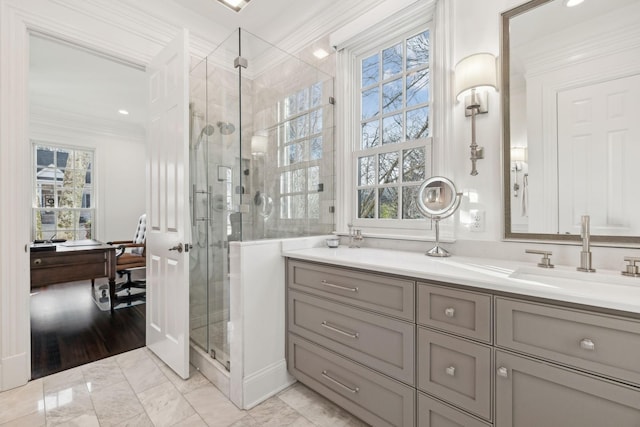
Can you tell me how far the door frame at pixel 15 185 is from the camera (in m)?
1.86

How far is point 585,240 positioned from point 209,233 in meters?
2.13

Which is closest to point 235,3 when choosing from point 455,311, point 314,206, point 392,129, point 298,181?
point 298,181

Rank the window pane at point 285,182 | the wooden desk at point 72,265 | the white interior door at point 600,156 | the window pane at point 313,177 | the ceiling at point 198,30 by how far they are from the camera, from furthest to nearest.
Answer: the wooden desk at point 72,265 → the ceiling at point 198,30 → the window pane at point 313,177 → the window pane at point 285,182 → the white interior door at point 600,156

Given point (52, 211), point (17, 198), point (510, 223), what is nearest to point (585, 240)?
point (510, 223)

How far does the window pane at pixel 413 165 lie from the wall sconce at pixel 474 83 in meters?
0.34

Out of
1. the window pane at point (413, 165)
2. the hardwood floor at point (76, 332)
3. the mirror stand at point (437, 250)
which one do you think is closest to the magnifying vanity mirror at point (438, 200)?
the mirror stand at point (437, 250)

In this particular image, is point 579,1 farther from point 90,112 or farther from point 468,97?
point 90,112

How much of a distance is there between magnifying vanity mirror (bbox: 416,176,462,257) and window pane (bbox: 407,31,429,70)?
860 millimetres

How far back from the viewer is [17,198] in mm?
1925

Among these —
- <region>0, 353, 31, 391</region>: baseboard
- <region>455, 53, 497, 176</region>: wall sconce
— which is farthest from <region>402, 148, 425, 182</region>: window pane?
<region>0, 353, 31, 391</region>: baseboard

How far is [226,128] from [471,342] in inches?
72.1

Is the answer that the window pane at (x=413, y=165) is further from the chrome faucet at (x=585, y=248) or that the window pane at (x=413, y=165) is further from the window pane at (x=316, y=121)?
the chrome faucet at (x=585, y=248)

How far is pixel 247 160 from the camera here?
191cm

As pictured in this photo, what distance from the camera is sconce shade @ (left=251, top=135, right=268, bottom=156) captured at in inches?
77.2
